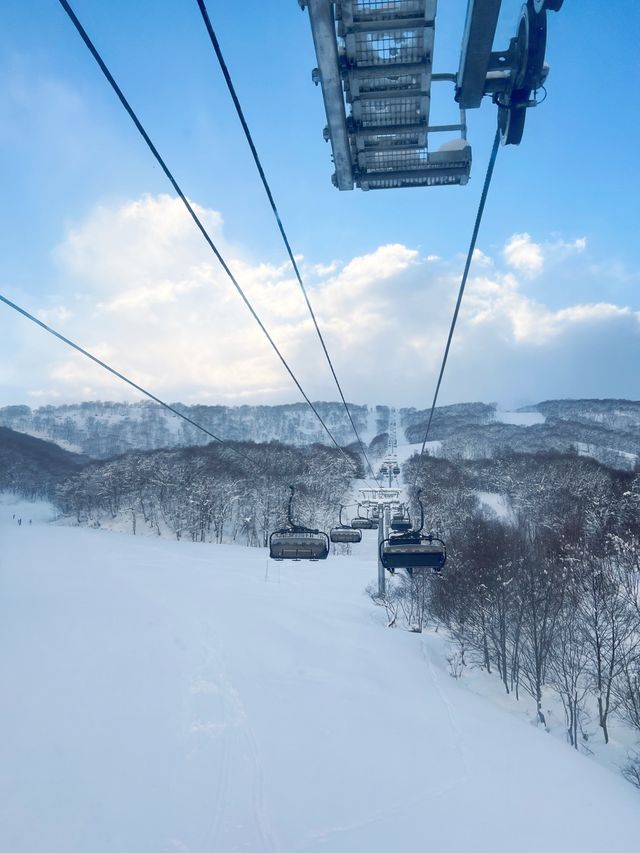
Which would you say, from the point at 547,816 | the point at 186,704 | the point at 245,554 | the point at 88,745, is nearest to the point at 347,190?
the point at 547,816

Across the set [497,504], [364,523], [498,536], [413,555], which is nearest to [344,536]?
[364,523]

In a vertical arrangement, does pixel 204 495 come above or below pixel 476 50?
below

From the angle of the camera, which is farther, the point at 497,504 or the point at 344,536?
the point at 497,504

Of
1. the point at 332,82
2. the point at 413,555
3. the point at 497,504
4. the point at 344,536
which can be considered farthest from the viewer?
the point at 497,504

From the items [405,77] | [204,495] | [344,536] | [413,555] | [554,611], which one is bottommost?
[554,611]

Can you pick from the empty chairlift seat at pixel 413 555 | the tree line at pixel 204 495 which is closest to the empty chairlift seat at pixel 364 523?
the empty chairlift seat at pixel 413 555

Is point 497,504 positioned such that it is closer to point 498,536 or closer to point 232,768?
point 498,536

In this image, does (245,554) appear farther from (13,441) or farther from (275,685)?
(13,441)
